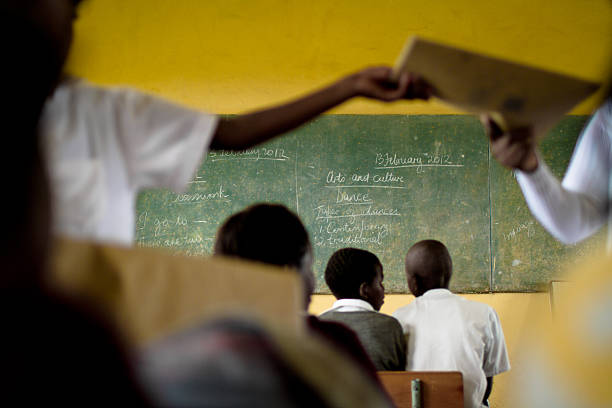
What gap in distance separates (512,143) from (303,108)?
434 millimetres

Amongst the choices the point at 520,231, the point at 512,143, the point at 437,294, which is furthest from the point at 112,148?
the point at 520,231

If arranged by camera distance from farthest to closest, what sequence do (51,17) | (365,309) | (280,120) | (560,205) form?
(365,309)
(560,205)
(280,120)
(51,17)

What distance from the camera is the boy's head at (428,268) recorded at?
313cm

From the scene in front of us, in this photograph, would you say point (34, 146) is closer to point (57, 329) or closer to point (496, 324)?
point (57, 329)

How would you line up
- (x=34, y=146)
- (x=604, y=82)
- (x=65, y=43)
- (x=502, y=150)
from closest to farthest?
(x=34, y=146) → (x=65, y=43) → (x=604, y=82) → (x=502, y=150)

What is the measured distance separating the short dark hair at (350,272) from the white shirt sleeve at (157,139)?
1870 millimetres

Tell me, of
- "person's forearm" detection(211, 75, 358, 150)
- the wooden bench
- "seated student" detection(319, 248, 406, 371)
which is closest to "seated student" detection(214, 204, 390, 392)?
"person's forearm" detection(211, 75, 358, 150)

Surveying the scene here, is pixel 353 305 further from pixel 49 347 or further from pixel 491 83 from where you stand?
pixel 49 347

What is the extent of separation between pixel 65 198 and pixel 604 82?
92cm

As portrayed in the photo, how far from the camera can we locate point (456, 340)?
270 centimetres

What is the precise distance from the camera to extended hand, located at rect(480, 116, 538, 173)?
4.00ft

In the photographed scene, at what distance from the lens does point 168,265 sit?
587 mm

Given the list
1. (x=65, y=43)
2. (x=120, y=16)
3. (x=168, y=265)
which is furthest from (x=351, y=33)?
(x=168, y=265)

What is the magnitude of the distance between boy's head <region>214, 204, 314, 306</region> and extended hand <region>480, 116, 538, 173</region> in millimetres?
423
